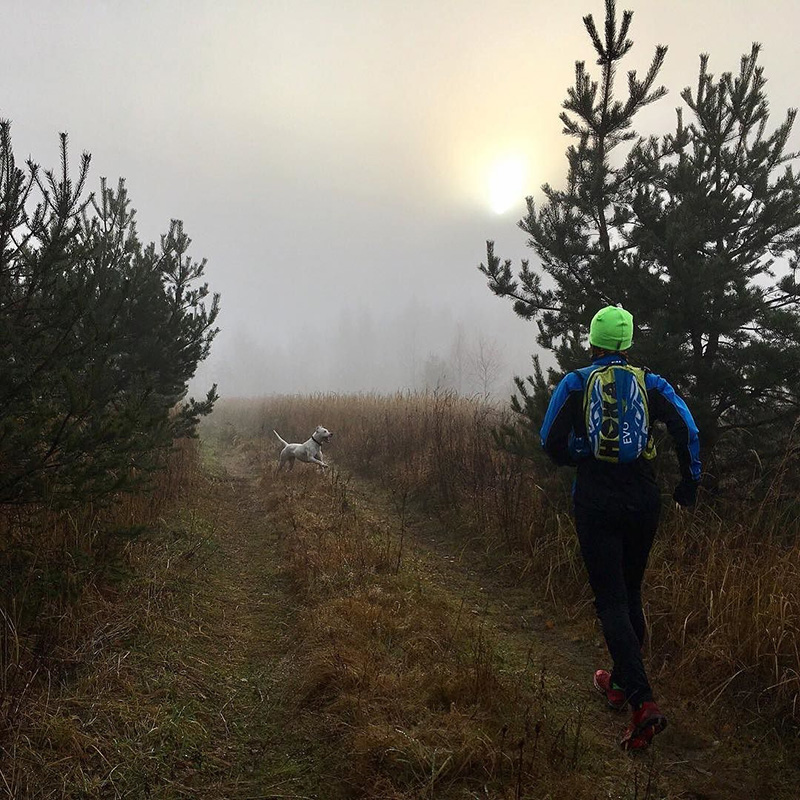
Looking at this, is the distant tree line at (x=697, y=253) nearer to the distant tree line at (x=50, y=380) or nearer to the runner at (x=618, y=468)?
the runner at (x=618, y=468)

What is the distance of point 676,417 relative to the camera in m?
2.72

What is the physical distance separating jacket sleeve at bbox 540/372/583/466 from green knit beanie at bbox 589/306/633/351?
25 centimetres

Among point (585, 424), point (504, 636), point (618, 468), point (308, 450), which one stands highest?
point (585, 424)

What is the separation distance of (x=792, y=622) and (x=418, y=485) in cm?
527

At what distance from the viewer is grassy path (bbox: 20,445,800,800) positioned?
2.17m

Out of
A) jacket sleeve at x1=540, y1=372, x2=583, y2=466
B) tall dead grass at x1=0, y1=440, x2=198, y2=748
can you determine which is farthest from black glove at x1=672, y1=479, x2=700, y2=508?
tall dead grass at x1=0, y1=440, x2=198, y2=748

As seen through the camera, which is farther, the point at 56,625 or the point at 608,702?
the point at 56,625

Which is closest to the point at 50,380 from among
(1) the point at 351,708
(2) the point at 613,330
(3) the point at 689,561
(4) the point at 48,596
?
(4) the point at 48,596

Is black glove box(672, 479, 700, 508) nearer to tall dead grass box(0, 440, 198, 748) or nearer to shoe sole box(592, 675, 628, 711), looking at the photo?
shoe sole box(592, 675, 628, 711)

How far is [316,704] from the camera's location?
9.00ft

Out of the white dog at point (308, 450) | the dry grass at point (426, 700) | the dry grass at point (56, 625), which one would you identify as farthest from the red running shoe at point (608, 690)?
the white dog at point (308, 450)

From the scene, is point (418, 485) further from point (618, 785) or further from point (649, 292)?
point (618, 785)

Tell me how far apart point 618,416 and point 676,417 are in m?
0.37

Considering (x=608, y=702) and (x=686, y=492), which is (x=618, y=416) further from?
(x=608, y=702)
